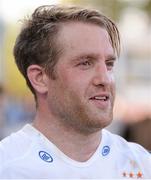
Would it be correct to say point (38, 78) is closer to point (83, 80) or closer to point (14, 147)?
point (83, 80)

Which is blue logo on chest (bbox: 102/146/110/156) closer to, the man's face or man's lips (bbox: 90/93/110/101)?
the man's face

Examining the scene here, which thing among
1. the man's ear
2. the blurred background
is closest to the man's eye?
the man's ear

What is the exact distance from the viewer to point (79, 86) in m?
3.87

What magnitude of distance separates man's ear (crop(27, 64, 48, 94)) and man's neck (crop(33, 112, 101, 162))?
180 mm

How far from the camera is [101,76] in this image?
152 inches

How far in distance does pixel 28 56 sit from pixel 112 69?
48 centimetres

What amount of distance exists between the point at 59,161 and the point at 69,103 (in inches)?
12.4

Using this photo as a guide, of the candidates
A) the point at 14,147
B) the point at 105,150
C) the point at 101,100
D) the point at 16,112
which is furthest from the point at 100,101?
the point at 16,112

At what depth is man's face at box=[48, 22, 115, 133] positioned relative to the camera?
388 cm

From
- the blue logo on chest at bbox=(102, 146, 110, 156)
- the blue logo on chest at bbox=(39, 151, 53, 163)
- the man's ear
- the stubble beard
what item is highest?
the man's ear

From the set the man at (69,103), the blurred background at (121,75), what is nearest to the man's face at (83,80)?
the man at (69,103)

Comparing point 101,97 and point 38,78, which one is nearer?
point 101,97

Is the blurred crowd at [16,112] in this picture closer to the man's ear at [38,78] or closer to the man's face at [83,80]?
A: the man's ear at [38,78]

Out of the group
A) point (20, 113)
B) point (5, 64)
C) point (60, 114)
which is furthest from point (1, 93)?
point (60, 114)
